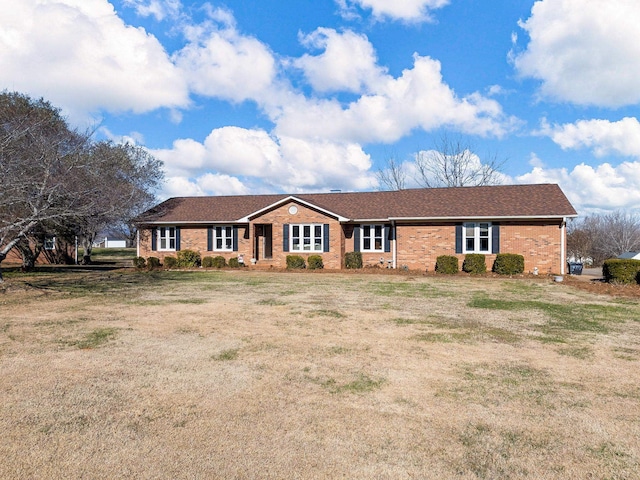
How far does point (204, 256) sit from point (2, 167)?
12435mm

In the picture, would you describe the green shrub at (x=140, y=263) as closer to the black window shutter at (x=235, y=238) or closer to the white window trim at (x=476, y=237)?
the black window shutter at (x=235, y=238)

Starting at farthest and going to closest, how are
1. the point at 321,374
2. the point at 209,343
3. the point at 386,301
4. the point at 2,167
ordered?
the point at 2,167 < the point at 386,301 < the point at 209,343 < the point at 321,374

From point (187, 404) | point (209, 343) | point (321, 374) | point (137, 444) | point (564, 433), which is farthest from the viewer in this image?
point (209, 343)

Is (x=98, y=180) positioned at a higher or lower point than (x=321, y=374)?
higher

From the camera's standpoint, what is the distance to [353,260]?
2206 cm

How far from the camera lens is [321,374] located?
5.46 m

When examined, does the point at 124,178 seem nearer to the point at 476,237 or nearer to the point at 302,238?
the point at 302,238

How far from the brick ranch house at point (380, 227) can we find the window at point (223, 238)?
0.06 metres

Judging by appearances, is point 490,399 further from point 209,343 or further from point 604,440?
point 209,343

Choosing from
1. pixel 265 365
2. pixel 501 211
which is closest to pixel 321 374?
pixel 265 365

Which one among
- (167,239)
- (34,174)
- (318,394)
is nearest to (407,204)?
(167,239)

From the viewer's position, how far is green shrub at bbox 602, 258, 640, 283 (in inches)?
596

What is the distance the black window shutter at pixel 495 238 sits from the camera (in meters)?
20.4

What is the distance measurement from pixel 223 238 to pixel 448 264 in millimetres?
13165
